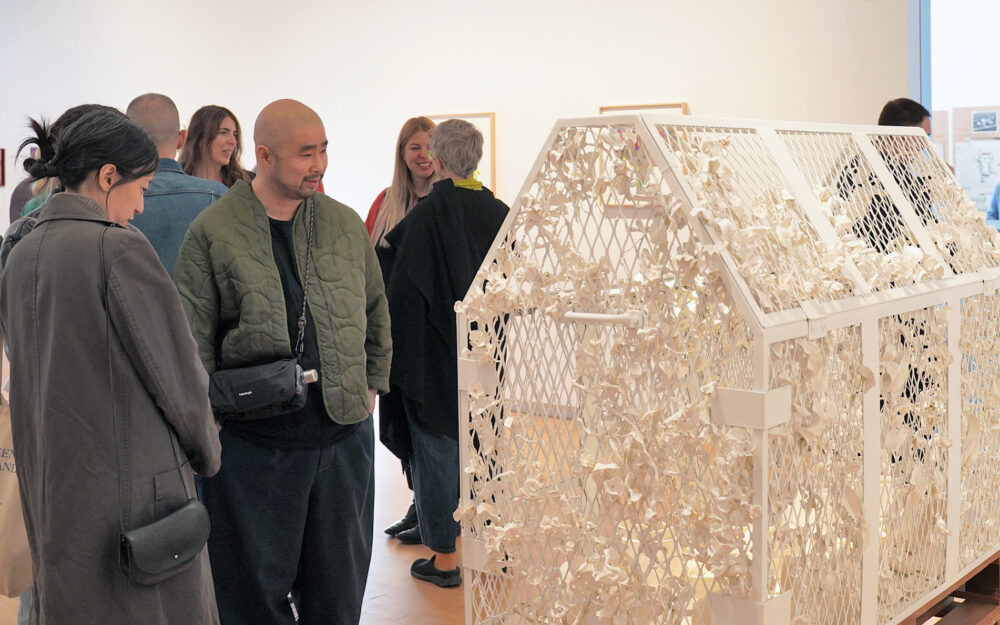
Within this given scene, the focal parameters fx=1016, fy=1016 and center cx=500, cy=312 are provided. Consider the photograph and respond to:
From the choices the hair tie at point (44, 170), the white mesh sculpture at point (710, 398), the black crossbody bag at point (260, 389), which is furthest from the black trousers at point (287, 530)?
the hair tie at point (44, 170)

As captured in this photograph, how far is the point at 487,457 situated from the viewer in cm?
220

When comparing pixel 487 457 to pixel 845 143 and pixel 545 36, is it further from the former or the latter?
pixel 545 36

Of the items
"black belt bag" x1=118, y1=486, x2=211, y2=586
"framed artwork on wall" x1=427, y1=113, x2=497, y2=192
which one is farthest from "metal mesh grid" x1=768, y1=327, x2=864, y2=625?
"framed artwork on wall" x1=427, y1=113, x2=497, y2=192

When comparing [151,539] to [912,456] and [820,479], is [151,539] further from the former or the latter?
[912,456]

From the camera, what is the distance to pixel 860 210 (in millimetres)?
2693

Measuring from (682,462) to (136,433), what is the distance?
101 centimetres

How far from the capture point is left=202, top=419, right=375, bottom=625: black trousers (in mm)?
2406

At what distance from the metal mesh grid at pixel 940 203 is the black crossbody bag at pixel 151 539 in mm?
2089

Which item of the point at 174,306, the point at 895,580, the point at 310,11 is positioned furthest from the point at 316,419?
the point at 310,11

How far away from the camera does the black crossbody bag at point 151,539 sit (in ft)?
5.76

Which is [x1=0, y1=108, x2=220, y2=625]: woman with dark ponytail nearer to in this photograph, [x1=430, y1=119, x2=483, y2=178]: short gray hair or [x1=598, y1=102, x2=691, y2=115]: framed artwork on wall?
[x1=430, y1=119, x2=483, y2=178]: short gray hair

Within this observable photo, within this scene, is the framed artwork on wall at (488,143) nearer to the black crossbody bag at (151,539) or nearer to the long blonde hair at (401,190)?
the long blonde hair at (401,190)

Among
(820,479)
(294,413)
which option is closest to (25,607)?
(294,413)

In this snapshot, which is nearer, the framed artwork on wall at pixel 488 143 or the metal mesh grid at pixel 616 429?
the metal mesh grid at pixel 616 429
